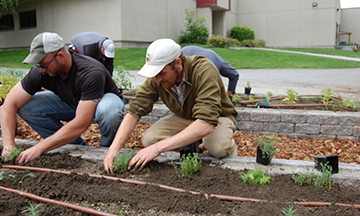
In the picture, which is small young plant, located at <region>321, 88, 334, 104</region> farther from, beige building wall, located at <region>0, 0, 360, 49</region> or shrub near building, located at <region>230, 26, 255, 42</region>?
shrub near building, located at <region>230, 26, 255, 42</region>

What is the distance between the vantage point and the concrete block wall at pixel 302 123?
12.8ft

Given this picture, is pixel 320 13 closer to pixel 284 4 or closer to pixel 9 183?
pixel 284 4

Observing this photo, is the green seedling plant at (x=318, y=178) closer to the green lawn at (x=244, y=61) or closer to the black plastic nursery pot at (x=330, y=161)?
the black plastic nursery pot at (x=330, y=161)

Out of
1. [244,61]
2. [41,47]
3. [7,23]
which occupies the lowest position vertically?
[41,47]

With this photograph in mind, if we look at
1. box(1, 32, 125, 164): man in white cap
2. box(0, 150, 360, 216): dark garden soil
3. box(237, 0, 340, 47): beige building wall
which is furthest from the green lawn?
box(237, 0, 340, 47): beige building wall

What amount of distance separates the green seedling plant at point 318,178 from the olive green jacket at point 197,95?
2.60ft

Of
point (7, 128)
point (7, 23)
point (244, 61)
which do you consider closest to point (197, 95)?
point (7, 128)

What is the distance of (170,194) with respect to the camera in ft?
7.04

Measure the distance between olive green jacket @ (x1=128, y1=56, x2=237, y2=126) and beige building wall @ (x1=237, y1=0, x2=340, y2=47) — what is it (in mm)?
24243

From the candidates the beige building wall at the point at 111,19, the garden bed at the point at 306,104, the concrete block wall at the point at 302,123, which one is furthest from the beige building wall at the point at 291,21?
the concrete block wall at the point at 302,123

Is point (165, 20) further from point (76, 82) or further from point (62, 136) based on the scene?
point (62, 136)

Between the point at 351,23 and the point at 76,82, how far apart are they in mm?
36721

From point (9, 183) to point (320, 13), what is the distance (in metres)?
26.4

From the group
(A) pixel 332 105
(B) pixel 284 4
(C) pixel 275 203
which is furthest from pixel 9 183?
(B) pixel 284 4
